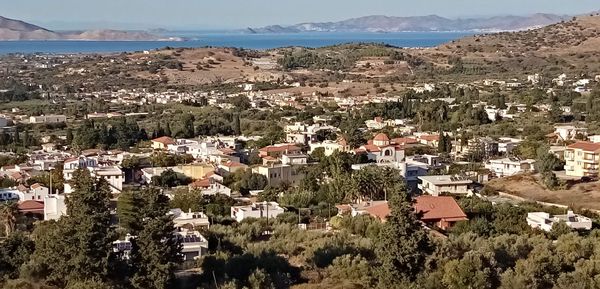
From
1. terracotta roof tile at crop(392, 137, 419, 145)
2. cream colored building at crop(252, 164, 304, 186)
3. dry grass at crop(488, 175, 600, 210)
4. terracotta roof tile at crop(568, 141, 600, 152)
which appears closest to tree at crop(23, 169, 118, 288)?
dry grass at crop(488, 175, 600, 210)

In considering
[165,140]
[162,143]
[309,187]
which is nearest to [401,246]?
[309,187]

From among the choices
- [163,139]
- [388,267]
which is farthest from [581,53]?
[388,267]

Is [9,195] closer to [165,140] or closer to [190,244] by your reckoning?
[190,244]

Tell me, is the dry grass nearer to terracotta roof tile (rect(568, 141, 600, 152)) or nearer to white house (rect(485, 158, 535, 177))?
white house (rect(485, 158, 535, 177))

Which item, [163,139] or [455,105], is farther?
[455,105]

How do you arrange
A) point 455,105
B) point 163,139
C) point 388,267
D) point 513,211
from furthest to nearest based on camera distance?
1. point 455,105
2. point 163,139
3. point 513,211
4. point 388,267

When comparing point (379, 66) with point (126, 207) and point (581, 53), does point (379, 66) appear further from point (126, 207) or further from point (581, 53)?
point (126, 207)
